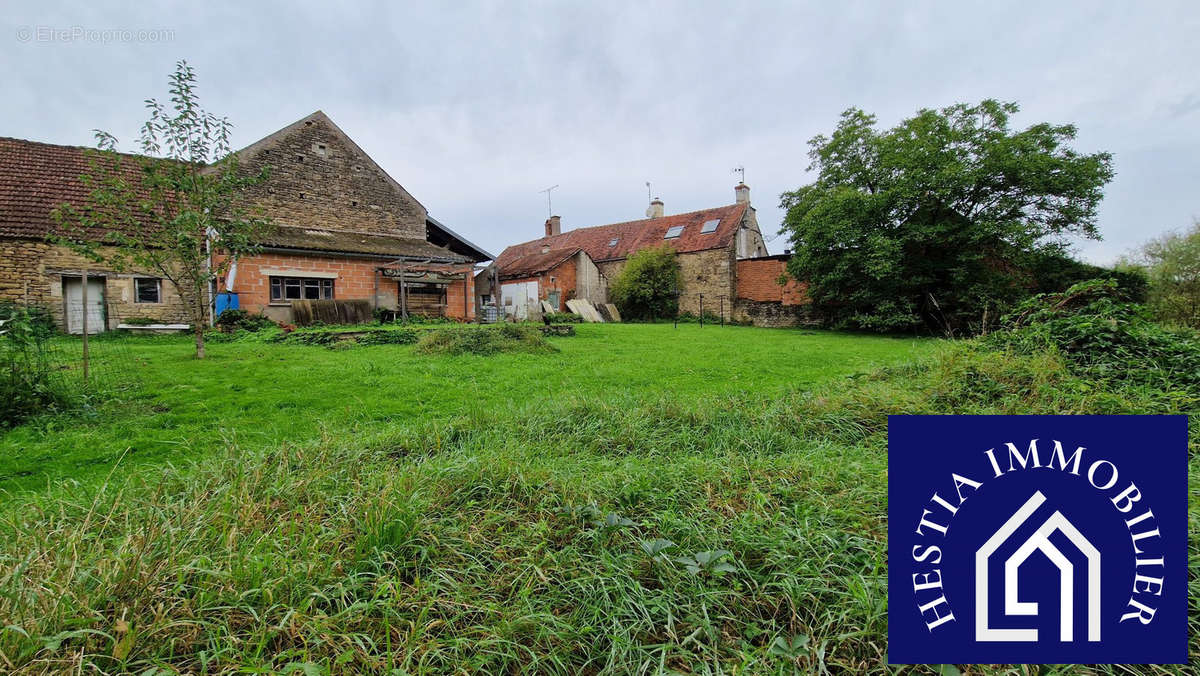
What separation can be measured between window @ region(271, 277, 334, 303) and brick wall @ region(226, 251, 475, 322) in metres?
0.18

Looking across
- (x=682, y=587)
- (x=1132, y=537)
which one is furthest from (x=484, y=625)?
(x=1132, y=537)

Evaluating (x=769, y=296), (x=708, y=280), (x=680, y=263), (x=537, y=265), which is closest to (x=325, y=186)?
(x=537, y=265)

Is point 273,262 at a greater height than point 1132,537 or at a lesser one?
greater

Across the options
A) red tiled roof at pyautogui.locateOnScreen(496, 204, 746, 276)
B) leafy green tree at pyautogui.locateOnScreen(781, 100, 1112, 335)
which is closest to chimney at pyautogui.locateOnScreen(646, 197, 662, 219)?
red tiled roof at pyautogui.locateOnScreen(496, 204, 746, 276)

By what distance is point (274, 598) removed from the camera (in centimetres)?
154

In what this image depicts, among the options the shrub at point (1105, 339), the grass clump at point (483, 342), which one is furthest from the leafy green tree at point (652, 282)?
the shrub at point (1105, 339)

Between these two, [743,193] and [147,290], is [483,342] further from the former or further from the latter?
[743,193]

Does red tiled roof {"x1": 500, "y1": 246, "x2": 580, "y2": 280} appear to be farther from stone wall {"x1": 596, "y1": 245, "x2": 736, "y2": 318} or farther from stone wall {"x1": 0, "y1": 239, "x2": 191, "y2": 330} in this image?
stone wall {"x1": 0, "y1": 239, "x2": 191, "y2": 330}

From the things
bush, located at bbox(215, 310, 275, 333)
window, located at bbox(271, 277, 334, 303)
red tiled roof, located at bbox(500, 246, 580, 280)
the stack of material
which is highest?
red tiled roof, located at bbox(500, 246, 580, 280)

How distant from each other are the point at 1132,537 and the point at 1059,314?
6439 mm

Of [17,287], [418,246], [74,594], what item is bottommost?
[74,594]

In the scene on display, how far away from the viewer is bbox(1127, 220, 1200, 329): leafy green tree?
1407 centimetres

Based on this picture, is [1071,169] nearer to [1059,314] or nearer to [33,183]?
[1059,314]

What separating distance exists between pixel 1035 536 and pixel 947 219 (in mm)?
19670
